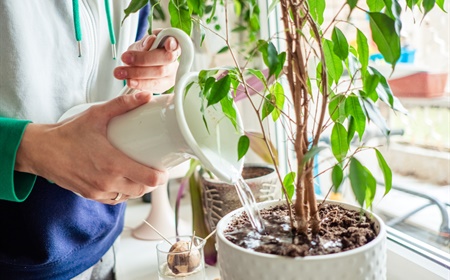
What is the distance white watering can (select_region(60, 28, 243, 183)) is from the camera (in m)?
0.54

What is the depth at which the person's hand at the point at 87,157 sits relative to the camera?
1.92 feet

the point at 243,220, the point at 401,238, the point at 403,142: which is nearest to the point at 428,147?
the point at 403,142

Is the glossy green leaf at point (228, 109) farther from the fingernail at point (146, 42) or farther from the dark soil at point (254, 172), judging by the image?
the dark soil at point (254, 172)

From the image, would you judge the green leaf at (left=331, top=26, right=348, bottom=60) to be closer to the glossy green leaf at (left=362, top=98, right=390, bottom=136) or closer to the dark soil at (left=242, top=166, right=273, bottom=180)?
the glossy green leaf at (left=362, top=98, right=390, bottom=136)

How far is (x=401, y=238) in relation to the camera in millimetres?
955

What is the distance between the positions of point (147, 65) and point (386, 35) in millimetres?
387

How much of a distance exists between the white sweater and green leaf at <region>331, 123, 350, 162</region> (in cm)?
48

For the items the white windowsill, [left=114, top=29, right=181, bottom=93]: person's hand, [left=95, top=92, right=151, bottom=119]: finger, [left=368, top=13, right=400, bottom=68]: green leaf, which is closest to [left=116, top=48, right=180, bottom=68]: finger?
[left=114, top=29, right=181, bottom=93]: person's hand

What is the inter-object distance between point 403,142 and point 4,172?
861 mm

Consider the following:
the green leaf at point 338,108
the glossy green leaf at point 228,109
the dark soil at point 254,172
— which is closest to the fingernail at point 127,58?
the glossy green leaf at point 228,109

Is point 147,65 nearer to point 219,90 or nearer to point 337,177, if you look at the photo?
point 219,90

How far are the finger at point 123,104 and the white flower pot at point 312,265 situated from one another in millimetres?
202

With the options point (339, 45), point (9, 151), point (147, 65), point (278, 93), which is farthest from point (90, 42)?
point (339, 45)

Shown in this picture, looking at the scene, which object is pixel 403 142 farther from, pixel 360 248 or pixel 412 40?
pixel 360 248
